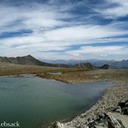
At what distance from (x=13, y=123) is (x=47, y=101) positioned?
14336 mm

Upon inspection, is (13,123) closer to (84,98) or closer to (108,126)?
(108,126)

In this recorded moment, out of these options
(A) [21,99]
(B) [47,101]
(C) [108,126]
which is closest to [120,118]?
(C) [108,126]

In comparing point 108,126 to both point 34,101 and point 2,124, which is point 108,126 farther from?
point 34,101

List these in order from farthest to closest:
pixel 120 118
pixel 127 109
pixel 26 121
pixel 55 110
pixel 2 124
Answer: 1. pixel 55 110
2. pixel 26 121
3. pixel 2 124
4. pixel 127 109
5. pixel 120 118

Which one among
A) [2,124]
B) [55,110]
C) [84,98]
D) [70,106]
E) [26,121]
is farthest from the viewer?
[84,98]

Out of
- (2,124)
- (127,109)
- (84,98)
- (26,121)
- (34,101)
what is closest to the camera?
(127,109)

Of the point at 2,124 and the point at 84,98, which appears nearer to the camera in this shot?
the point at 2,124

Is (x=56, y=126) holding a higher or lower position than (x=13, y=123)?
higher

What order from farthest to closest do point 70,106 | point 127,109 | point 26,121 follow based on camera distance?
point 70,106, point 26,121, point 127,109

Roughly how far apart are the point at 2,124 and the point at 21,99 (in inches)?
630

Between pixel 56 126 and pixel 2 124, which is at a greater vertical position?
pixel 56 126

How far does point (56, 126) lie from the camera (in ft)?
56.3

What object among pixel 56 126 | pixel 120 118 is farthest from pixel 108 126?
pixel 56 126

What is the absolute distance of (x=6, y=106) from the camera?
36.5 meters
